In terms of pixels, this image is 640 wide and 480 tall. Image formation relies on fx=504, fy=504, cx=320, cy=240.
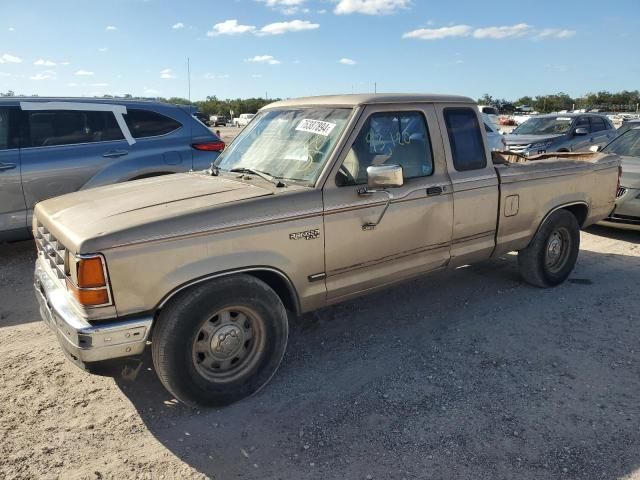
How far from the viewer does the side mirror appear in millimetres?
3371

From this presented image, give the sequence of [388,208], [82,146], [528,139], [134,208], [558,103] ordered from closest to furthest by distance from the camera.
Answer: [134,208], [388,208], [82,146], [528,139], [558,103]

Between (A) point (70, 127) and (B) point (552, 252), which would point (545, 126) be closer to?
(B) point (552, 252)

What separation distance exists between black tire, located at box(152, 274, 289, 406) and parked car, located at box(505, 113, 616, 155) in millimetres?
10520

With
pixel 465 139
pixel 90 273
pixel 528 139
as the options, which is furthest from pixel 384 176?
pixel 528 139

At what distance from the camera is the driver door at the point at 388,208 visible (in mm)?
3543

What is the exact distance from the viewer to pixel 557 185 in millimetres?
5027

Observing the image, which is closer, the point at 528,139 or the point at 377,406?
the point at 377,406

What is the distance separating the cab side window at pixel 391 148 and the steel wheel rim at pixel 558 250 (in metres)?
2.04

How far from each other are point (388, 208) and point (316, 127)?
814 mm

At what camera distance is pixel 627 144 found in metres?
8.22

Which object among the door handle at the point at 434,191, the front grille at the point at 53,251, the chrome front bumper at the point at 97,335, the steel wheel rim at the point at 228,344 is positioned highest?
the door handle at the point at 434,191

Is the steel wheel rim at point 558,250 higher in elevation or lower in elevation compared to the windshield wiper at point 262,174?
lower

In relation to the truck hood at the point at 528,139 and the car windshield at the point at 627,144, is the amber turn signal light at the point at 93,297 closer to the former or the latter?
the car windshield at the point at 627,144

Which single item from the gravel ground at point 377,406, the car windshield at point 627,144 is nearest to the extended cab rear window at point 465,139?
the gravel ground at point 377,406
